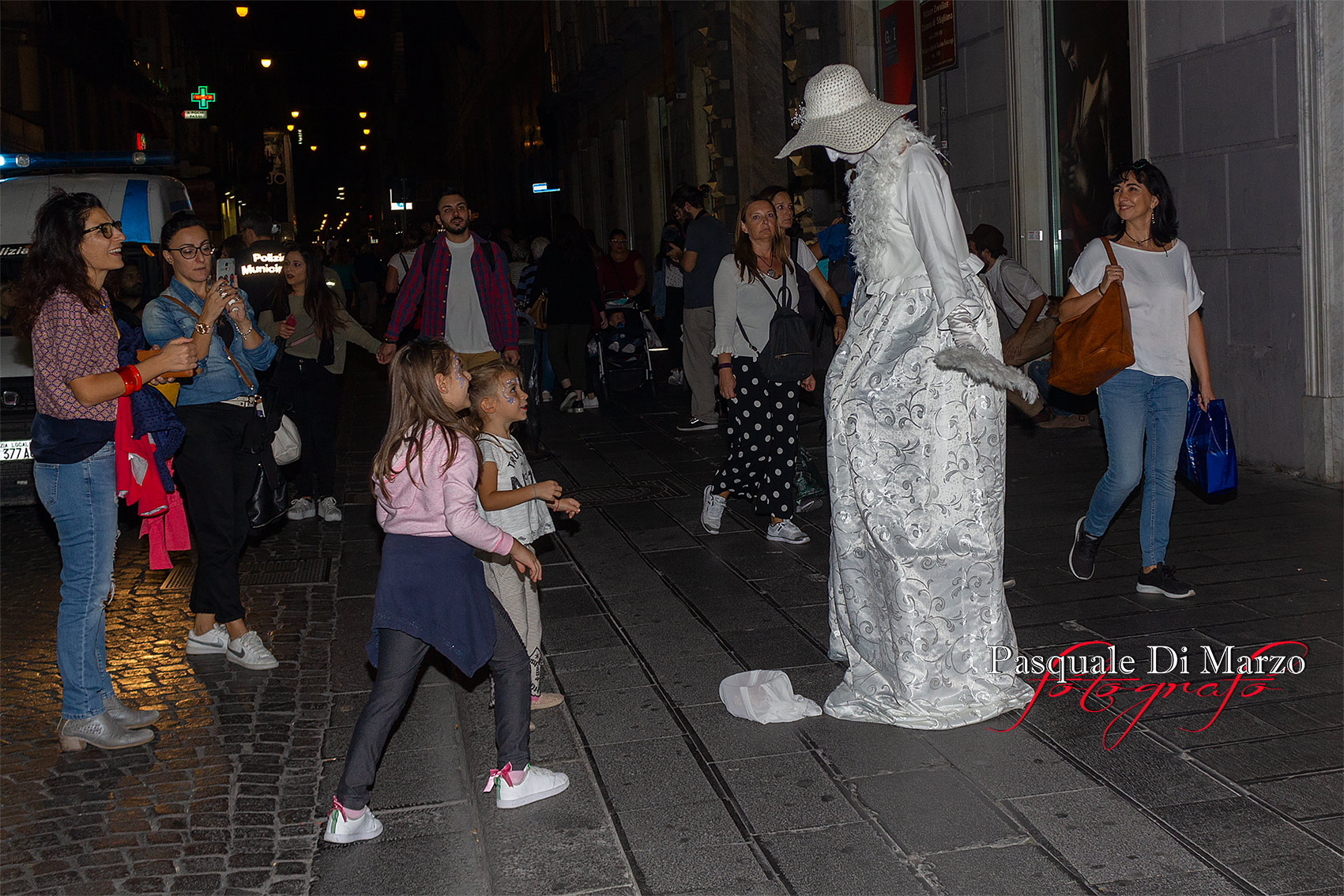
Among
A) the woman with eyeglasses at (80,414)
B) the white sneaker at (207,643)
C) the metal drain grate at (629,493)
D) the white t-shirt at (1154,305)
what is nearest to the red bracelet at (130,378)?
the woman with eyeglasses at (80,414)

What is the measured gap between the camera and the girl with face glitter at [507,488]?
4.29 m

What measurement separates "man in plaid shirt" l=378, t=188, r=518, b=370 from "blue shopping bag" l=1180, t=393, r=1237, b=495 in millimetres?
4005

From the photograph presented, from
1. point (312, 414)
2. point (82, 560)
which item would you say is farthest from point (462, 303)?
point (82, 560)

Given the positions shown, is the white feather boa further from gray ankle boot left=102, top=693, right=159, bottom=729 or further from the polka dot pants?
gray ankle boot left=102, top=693, right=159, bottom=729

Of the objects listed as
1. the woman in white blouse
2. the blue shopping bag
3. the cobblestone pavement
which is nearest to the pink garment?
the cobblestone pavement

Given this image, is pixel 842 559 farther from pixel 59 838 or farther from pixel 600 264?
pixel 600 264

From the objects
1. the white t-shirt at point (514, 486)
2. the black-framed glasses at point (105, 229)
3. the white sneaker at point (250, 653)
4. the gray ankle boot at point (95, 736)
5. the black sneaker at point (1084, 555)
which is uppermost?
the black-framed glasses at point (105, 229)

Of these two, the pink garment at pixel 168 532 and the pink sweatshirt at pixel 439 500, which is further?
the pink garment at pixel 168 532

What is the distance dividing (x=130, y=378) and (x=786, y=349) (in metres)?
3.53

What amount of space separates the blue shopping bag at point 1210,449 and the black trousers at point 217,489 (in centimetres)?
428

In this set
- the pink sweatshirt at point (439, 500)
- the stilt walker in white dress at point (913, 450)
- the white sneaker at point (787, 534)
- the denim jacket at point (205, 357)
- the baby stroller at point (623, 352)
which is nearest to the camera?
the pink sweatshirt at point (439, 500)

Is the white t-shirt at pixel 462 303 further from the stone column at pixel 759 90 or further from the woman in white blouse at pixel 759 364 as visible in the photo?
the stone column at pixel 759 90

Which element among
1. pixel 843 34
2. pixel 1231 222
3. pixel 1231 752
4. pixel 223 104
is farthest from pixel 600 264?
pixel 223 104

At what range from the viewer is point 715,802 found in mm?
3799
